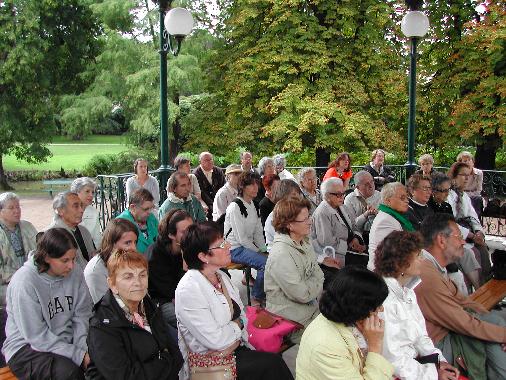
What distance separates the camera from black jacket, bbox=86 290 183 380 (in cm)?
270

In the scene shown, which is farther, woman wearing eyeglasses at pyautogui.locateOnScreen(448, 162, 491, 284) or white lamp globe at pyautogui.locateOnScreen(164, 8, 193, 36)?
white lamp globe at pyautogui.locateOnScreen(164, 8, 193, 36)

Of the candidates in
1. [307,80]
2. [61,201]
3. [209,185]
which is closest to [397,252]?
[61,201]

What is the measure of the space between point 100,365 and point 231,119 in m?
13.7

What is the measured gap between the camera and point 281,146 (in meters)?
→ 15.5

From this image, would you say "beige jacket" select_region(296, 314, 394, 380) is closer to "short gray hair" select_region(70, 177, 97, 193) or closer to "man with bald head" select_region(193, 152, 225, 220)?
"short gray hair" select_region(70, 177, 97, 193)

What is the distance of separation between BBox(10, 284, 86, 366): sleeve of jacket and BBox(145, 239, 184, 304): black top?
38.0 inches

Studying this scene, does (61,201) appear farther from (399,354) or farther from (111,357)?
(399,354)

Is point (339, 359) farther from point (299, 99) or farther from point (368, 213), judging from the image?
point (299, 99)

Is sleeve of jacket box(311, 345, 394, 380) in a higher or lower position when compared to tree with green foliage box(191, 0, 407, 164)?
lower

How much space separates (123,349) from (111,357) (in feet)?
0.28

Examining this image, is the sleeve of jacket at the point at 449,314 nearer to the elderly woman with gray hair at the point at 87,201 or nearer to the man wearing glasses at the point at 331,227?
the man wearing glasses at the point at 331,227

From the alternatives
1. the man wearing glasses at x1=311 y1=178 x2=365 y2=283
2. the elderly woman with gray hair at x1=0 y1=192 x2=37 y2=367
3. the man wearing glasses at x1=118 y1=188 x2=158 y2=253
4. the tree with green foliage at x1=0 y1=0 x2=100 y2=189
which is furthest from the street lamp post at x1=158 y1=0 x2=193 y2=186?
the tree with green foliage at x1=0 y1=0 x2=100 y2=189

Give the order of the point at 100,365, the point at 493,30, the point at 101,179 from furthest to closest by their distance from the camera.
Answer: the point at 493,30 → the point at 101,179 → the point at 100,365

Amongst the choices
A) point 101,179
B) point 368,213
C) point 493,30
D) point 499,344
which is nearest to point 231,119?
point 493,30
